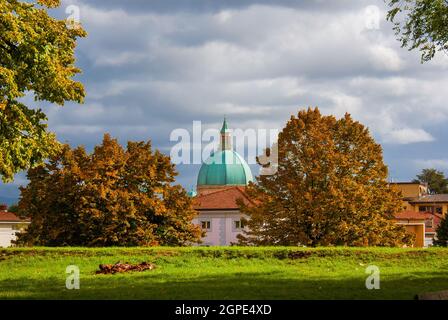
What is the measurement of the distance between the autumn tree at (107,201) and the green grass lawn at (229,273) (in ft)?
43.2

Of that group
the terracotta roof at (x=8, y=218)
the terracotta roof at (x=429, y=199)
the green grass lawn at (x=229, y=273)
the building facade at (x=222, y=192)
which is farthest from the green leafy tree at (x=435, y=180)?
the green grass lawn at (x=229, y=273)

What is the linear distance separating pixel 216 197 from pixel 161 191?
40.2 meters

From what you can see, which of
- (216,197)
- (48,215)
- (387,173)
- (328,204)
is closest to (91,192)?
(48,215)

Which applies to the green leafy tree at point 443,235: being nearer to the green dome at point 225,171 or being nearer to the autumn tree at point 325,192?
→ the autumn tree at point 325,192

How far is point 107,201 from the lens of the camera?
153 feet

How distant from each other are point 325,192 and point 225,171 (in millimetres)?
67586

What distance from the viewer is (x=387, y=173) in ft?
165

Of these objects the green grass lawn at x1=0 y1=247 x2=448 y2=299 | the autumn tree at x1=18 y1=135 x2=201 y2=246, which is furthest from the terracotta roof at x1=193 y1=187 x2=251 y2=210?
the green grass lawn at x1=0 y1=247 x2=448 y2=299

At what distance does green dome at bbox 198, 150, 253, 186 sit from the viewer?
372ft

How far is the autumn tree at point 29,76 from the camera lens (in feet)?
75.3
